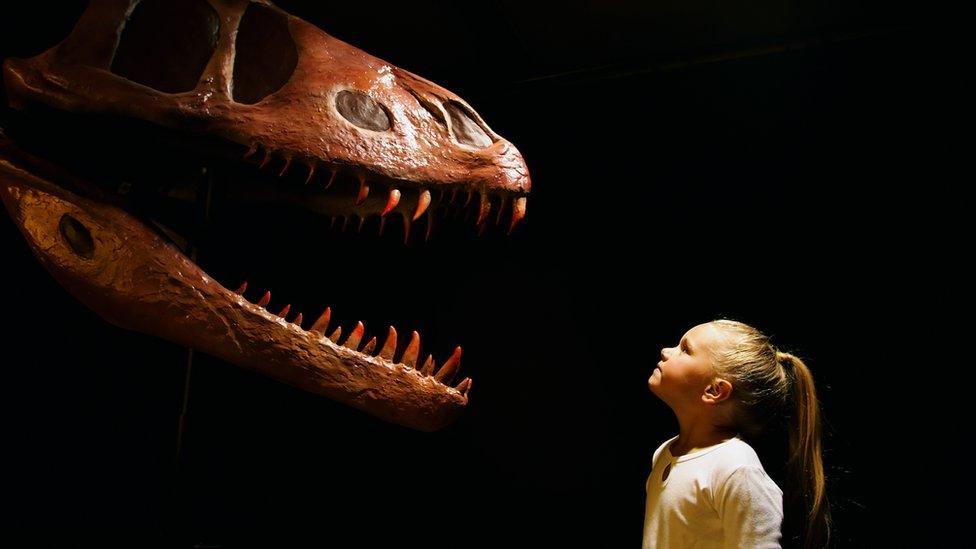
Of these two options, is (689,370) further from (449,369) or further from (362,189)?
(362,189)

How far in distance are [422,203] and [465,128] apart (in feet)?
0.94

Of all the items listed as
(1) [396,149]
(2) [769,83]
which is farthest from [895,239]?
(1) [396,149]

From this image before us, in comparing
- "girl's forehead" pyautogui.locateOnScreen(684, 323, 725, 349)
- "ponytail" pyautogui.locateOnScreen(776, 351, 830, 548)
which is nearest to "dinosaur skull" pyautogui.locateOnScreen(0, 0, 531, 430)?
"girl's forehead" pyautogui.locateOnScreen(684, 323, 725, 349)

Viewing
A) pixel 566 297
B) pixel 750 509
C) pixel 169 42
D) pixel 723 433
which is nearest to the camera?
pixel 750 509

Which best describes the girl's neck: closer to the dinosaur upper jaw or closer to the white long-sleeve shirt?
the white long-sleeve shirt

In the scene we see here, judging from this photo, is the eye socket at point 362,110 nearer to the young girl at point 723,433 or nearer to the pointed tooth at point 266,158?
the pointed tooth at point 266,158

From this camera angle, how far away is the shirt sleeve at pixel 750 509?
1464 mm

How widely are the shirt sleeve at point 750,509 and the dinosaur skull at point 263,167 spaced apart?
0.62 m

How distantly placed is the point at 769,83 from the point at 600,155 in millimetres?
620

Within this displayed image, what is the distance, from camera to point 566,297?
256 centimetres

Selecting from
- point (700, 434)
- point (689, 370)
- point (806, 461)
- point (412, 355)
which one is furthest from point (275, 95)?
point (806, 461)

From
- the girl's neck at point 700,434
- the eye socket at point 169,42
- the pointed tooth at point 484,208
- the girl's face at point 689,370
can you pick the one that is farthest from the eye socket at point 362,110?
the girl's neck at point 700,434

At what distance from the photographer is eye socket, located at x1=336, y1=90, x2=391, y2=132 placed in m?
1.65

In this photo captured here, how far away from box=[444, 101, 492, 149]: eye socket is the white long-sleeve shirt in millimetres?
908
